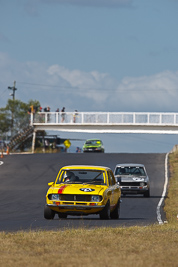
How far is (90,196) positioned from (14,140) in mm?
56404

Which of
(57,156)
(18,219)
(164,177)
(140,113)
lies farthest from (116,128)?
(18,219)

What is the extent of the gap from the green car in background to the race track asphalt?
1161cm

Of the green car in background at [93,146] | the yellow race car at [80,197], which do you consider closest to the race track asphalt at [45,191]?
the yellow race car at [80,197]

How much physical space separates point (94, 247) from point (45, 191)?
21866 mm

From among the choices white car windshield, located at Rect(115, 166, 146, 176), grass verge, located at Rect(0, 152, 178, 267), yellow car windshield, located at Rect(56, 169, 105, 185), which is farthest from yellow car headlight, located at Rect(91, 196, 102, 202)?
white car windshield, located at Rect(115, 166, 146, 176)

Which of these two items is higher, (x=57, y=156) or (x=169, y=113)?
(x=169, y=113)

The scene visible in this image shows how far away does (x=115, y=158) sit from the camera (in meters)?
52.8

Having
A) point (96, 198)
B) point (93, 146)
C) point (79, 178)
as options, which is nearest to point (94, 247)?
point (96, 198)

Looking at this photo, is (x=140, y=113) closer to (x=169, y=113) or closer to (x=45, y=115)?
(x=169, y=113)

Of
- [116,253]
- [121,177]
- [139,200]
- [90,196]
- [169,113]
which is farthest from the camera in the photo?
[169,113]

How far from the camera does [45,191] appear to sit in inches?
1298

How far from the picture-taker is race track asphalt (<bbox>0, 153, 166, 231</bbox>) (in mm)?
17123

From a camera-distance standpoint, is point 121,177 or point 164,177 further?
point 164,177

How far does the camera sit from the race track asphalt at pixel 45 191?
56.2ft
